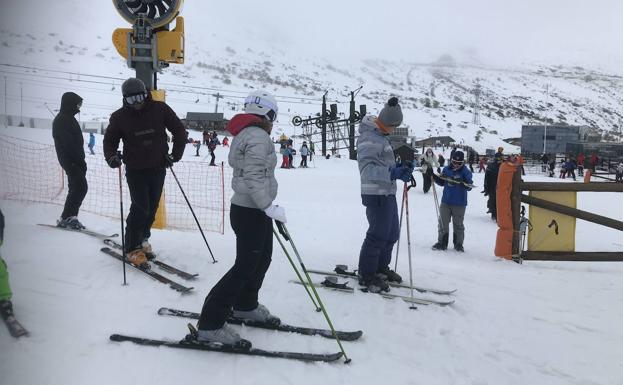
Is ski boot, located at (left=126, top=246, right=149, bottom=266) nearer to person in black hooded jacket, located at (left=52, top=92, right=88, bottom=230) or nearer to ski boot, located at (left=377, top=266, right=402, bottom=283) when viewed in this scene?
person in black hooded jacket, located at (left=52, top=92, right=88, bottom=230)

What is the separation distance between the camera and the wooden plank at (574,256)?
6.77 m

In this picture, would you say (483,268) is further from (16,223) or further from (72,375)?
(16,223)

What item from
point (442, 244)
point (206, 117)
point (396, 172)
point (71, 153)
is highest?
point (206, 117)

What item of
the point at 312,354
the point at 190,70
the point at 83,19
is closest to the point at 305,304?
the point at 312,354

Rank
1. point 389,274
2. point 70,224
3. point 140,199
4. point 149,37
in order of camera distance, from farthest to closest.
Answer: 1. point 70,224
2. point 149,37
3. point 389,274
4. point 140,199

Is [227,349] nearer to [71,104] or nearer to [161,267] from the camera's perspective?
[161,267]

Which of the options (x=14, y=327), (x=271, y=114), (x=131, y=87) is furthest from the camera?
(x=131, y=87)

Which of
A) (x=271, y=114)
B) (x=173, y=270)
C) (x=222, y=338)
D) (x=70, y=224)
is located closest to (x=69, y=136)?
(x=70, y=224)

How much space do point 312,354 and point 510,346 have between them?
1718 mm

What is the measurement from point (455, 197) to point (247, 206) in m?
5.19

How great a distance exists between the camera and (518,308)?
4.57 m

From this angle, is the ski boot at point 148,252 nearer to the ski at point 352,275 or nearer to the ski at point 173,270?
the ski at point 173,270

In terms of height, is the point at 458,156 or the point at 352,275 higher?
the point at 458,156

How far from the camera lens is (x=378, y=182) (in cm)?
457
